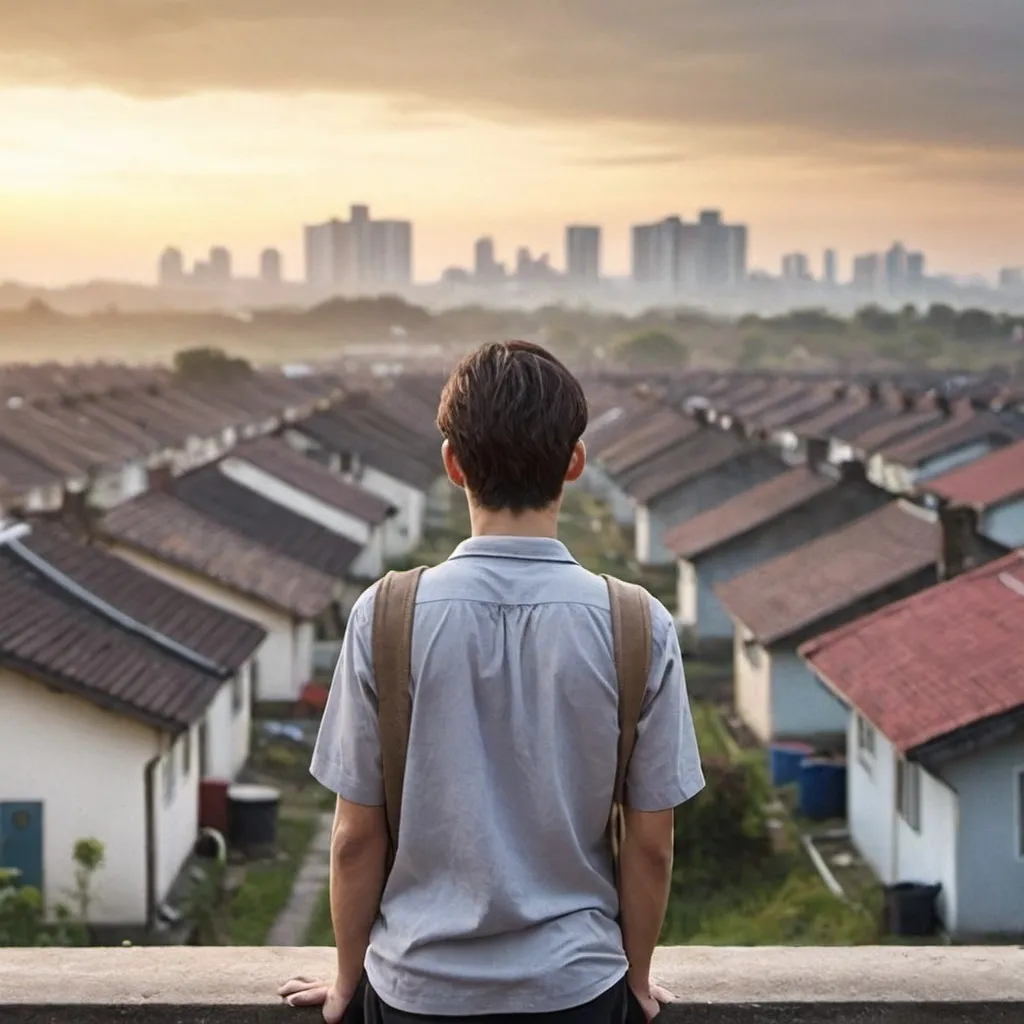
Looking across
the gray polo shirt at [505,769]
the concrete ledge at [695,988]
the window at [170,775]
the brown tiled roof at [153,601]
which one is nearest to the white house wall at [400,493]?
the brown tiled roof at [153,601]

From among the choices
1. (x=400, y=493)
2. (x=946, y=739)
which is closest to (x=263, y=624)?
(x=946, y=739)

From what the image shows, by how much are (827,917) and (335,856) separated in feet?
44.7

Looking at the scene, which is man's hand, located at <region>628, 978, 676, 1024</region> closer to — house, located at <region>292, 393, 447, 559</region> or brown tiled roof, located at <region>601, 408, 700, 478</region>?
house, located at <region>292, 393, 447, 559</region>

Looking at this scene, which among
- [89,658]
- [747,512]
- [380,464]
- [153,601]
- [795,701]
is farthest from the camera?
[380,464]

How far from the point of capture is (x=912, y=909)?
1477 centimetres

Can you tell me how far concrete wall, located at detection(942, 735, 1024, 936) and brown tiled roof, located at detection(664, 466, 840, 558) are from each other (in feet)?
54.3

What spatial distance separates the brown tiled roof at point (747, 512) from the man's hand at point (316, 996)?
27931 millimetres

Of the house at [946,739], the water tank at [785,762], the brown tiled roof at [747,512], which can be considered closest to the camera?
the house at [946,739]

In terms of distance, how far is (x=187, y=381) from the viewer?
107 meters

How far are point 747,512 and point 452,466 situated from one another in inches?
1203

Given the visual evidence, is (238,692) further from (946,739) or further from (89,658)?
(946,739)

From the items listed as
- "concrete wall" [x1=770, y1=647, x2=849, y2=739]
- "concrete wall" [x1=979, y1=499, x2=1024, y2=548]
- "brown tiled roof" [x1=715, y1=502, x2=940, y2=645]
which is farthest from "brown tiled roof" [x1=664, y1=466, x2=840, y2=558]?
"concrete wall" [x1=770, y1=647, x2=849, y2=739]

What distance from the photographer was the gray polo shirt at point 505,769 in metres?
2.94

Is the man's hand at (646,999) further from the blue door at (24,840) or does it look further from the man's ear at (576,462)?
the blue door at (24,840)
